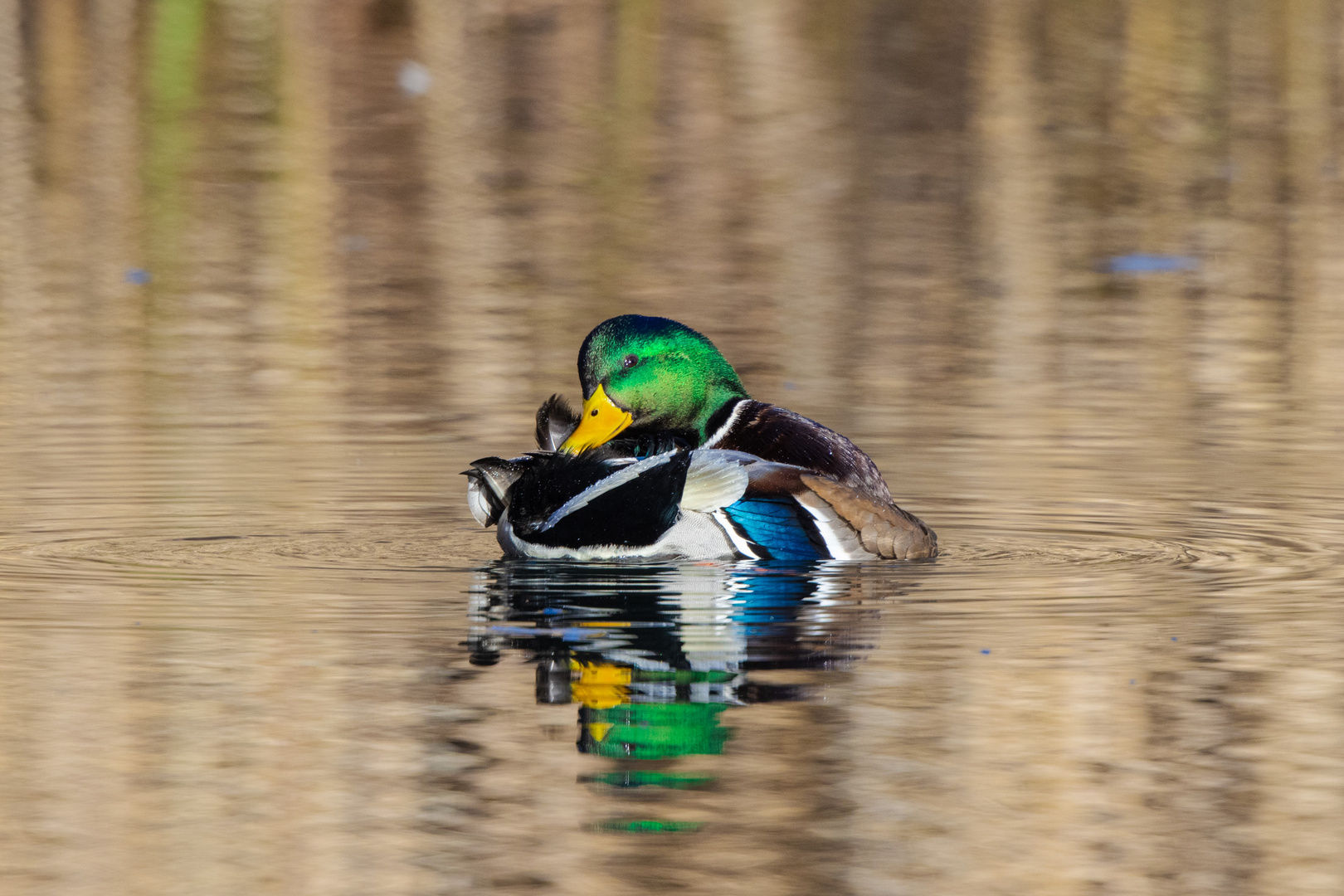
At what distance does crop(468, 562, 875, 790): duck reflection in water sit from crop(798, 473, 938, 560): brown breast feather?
154 millimetres

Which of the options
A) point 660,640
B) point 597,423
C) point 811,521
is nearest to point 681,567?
point 811,521

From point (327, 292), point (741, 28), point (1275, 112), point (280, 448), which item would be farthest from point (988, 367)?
point (741, 28)

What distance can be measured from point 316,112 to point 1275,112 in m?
8.90

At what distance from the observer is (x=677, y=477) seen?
672 centimetres

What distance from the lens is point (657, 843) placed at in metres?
4.35

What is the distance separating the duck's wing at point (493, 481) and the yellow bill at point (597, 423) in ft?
0.98

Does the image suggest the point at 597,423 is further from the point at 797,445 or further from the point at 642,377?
the point at 797,445

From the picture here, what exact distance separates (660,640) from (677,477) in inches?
29.4

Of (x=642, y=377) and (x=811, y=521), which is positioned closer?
(x=811, y=521)

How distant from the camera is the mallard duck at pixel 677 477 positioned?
22.5 ft

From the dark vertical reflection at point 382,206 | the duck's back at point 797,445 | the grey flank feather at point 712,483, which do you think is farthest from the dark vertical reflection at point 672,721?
the dark vertical reflection at point 382,206

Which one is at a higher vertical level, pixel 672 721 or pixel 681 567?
pixel 681 567

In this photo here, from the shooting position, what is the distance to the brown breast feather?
23.3 feet

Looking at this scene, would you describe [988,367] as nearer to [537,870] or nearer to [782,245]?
[782,245]
